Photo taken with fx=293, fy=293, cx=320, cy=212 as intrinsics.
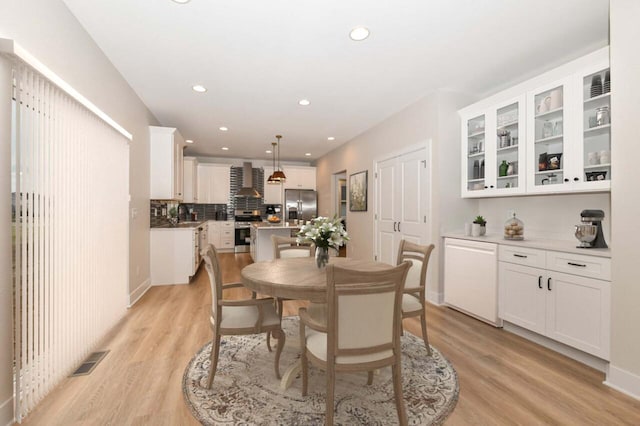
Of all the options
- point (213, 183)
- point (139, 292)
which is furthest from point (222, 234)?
point (139, 292)

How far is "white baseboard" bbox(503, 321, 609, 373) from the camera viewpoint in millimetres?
2282

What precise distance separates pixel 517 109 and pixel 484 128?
0.41m

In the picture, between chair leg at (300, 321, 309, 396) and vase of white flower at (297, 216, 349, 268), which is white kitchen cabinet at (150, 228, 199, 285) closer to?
vase of white flower at (297, 216, 349, 268)

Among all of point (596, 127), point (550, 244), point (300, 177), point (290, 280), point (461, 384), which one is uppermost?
point (300, 177)

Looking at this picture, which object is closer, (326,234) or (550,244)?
(326,234)

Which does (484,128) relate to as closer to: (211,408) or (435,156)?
(435,156)

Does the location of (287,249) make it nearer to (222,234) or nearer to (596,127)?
(596,127)

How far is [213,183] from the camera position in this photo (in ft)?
27.1

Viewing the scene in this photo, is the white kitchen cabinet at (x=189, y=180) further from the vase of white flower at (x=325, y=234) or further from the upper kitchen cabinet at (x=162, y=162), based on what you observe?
the vase of white flower at (x=325, y=234)

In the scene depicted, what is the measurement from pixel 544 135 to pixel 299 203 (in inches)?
252

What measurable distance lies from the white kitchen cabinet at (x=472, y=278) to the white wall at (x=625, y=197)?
3.45 feet

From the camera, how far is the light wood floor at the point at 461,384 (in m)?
1.73

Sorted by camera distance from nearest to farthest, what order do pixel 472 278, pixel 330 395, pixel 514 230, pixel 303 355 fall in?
pixel 330 395, pixel 303 355, pixel 514 230, pixel 472 278

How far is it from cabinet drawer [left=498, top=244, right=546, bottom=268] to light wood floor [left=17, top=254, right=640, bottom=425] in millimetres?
742
